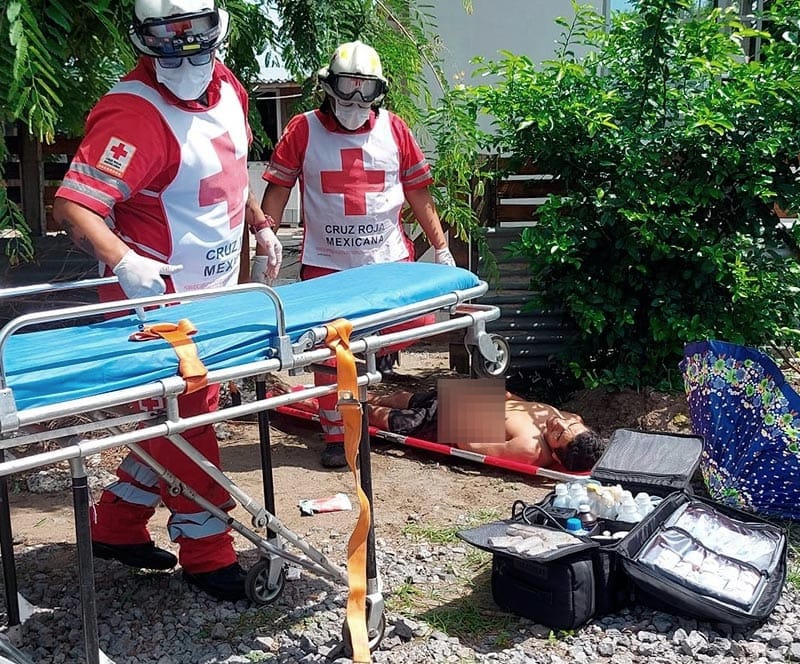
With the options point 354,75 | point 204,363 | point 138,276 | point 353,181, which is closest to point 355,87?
point 354,75

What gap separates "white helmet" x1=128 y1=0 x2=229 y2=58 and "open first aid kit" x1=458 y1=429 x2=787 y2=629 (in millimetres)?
1750

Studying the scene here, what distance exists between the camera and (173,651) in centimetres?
305

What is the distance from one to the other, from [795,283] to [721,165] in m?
0.73

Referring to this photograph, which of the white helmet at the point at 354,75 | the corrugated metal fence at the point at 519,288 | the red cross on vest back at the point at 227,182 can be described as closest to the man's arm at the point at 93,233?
the red cross on vest back at the point at 227,182

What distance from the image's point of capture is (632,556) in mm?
3080

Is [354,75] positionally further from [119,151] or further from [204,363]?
[204,363]

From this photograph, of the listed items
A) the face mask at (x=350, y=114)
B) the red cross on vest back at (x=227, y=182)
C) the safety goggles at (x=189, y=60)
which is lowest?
the red cross on vest back at (x=227, y=182)

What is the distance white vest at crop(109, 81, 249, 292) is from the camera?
3.11m

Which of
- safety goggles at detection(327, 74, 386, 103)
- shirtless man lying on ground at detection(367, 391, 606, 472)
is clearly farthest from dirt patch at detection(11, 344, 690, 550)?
safety goggles at detection(327, 74, 386, 103)

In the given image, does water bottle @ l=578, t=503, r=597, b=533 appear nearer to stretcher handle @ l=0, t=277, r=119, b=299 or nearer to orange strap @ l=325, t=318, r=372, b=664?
orange strap @ l=325, t=318, r=372, b=664

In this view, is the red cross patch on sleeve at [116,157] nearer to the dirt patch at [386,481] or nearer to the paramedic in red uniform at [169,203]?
the paramedic in red uniform at [169,203]

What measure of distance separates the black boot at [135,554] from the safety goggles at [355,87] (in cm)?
222

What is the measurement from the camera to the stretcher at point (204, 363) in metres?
2.12

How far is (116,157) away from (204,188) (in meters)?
0.34
